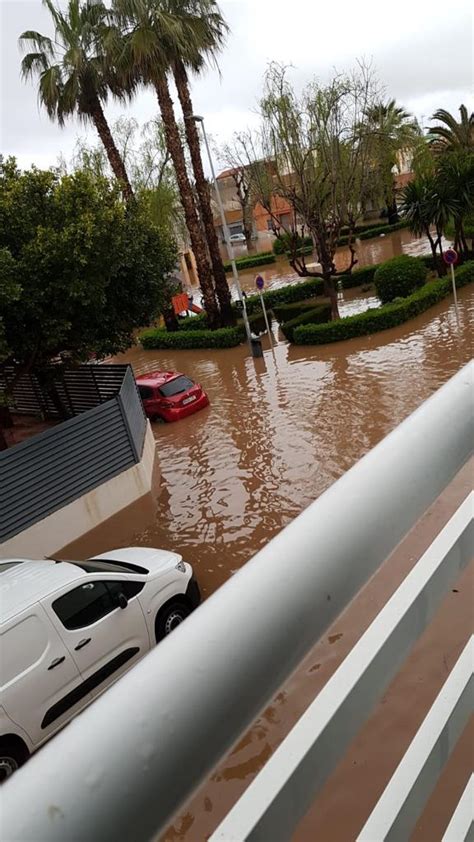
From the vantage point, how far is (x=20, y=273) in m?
9.59

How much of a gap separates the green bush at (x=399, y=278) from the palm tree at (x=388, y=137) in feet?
13.8

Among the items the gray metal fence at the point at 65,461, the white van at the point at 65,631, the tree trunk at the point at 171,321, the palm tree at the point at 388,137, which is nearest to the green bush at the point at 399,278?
the palm tree at the point at 388,137

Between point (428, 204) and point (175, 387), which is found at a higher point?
point (428, 204)

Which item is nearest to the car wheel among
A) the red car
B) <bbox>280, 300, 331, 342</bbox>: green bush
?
the red car

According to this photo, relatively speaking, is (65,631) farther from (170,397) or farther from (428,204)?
(428,204)

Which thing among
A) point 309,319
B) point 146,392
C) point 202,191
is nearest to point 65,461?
point 146,392

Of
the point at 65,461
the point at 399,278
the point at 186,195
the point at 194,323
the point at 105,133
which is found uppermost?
the point at 105,133

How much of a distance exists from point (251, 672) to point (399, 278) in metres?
22.1

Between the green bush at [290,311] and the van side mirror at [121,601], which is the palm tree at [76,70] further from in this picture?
the van side mirror at [121,601]

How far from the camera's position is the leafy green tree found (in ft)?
31.6

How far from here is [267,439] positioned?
40.1 feet

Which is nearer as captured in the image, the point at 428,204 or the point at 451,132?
the point at 428,204

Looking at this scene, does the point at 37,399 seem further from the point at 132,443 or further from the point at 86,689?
the point at 86,689

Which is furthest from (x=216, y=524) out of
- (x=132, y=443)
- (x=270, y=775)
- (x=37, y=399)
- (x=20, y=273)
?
(x=270, y=775)
